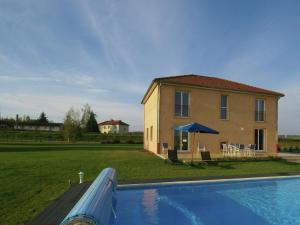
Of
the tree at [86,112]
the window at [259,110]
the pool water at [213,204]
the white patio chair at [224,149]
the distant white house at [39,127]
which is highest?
the tree at [86,112]

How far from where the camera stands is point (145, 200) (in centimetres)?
973

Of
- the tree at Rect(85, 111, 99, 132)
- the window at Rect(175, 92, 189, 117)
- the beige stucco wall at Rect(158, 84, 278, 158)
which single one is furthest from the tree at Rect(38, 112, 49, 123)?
the window at Rect(175, 92, 189, 117)

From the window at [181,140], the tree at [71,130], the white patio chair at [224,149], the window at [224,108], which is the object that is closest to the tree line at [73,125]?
the tree at [71,130]

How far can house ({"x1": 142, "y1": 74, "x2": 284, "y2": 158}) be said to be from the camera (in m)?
22.6

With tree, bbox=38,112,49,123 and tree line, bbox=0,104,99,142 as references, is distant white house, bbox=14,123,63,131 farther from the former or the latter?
tree, bbox=38,112,49,123

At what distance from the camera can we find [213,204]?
9727 millimetres

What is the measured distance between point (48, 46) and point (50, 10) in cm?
336

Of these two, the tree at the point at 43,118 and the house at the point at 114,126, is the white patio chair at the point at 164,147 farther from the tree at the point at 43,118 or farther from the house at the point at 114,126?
the house at the point at 114,126

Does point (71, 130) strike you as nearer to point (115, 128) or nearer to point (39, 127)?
point (39, 127)

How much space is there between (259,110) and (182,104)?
7740mm

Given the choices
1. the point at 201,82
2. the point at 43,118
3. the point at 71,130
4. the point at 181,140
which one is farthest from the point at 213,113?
the point at 43,118

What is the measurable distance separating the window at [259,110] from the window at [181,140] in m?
7.28

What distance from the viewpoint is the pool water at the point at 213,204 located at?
8.11 m

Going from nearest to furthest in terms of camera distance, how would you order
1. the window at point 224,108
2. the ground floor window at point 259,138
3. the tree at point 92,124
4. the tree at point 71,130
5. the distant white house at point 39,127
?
the window at point 224,108 < the ground floor window at point 259,138 < the tree at point 71,130 < the tree at point 92,124 < the distant white house at point 39,127
